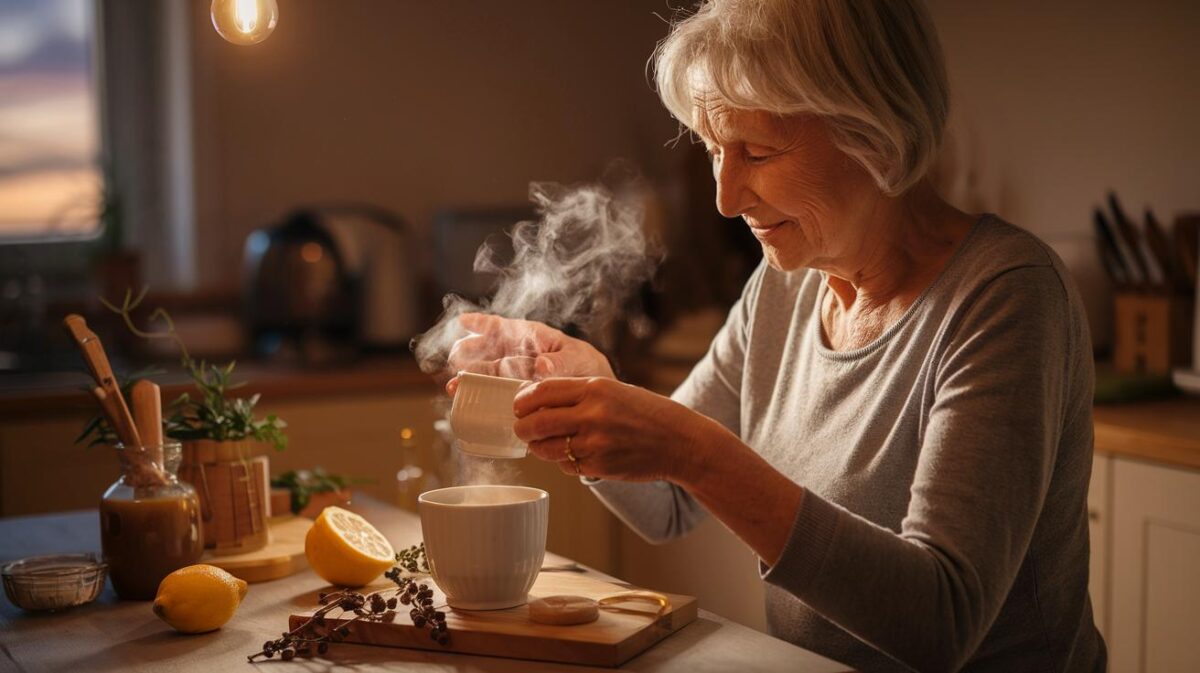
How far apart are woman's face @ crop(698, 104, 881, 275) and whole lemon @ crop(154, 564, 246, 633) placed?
71 cm

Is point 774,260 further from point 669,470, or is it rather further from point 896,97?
point 669,470

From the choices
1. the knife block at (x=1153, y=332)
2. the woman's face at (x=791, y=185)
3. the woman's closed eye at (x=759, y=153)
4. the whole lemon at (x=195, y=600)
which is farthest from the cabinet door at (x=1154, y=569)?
the whole lemon at (x=195, y=600)

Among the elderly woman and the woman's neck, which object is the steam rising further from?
the woman's neck

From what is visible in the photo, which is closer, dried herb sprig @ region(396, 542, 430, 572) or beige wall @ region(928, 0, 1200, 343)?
dried herb sprig @ region(396, 542, 430, 572)

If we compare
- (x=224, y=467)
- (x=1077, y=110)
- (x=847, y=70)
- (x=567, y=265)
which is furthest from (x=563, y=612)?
(x=1077, y=110)

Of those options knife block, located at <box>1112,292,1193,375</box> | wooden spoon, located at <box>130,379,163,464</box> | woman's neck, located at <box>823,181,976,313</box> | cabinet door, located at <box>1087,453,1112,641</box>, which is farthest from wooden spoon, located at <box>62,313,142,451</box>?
knife block, located at <box>1112,292,1193,375</box>

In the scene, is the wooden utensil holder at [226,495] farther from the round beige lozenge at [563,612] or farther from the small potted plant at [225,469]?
the round beige lozenge at [563,612]

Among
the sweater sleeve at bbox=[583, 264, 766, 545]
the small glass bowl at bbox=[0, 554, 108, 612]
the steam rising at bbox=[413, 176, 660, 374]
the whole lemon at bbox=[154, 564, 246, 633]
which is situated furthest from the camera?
the steam rising at bbox=[413, 176, 660, 374]

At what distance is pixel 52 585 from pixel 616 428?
66 centimetres

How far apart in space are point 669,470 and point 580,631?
0.58 feet

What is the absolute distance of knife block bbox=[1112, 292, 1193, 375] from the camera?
8.23ft

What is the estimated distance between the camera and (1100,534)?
2143 mm

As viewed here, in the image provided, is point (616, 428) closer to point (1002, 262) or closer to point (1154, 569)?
point (1002, 262)

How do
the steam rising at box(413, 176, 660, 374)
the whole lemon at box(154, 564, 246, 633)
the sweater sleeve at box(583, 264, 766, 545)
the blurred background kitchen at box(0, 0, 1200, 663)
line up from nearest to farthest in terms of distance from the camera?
1. the whole lemon at box(154, 564, 246, 633)
2. the sweater sleeve at box(583, 264, 766, 545)
3. the steam rising at box(413, 176, 660, 374)
4. the blurred background kitchen at box(0, 0, 1200, 663)
